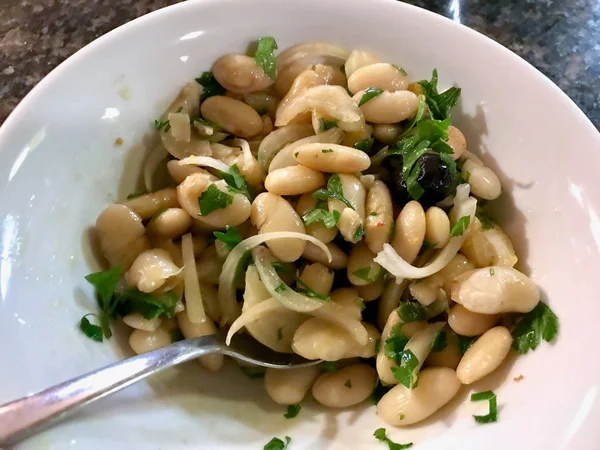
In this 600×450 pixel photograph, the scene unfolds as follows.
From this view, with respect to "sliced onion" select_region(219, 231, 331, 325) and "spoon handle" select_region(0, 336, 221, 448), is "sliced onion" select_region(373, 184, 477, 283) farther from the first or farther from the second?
"spoon handle" select_region(0, 336, 221, 448)

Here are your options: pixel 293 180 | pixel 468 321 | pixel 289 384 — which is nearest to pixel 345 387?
pixel 289 384

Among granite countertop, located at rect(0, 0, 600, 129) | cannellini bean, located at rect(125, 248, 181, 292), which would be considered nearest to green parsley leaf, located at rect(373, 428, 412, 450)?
cannellini bean, located at rect(125, 248, 181, 292)

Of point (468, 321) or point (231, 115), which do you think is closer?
point (468, 321)

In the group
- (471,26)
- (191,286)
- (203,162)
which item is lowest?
(191,286)

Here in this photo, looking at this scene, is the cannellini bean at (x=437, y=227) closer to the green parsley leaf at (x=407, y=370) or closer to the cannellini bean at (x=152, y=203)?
the green parsley leaf at (x=407, y=370)

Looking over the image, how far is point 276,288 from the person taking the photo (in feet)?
2.73

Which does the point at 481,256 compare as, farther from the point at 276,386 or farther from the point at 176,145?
the point at 176,145

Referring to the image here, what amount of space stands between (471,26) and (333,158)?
22.8 inches

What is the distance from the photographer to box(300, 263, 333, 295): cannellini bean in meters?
0.85

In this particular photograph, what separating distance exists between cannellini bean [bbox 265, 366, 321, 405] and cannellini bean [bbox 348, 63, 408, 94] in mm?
412

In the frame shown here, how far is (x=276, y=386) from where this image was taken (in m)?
0.86

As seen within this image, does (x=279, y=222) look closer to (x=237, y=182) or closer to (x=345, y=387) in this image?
(x=237, y=182)

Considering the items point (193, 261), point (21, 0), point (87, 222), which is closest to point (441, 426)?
point (193, 261)

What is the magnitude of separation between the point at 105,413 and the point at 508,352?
50 cm
